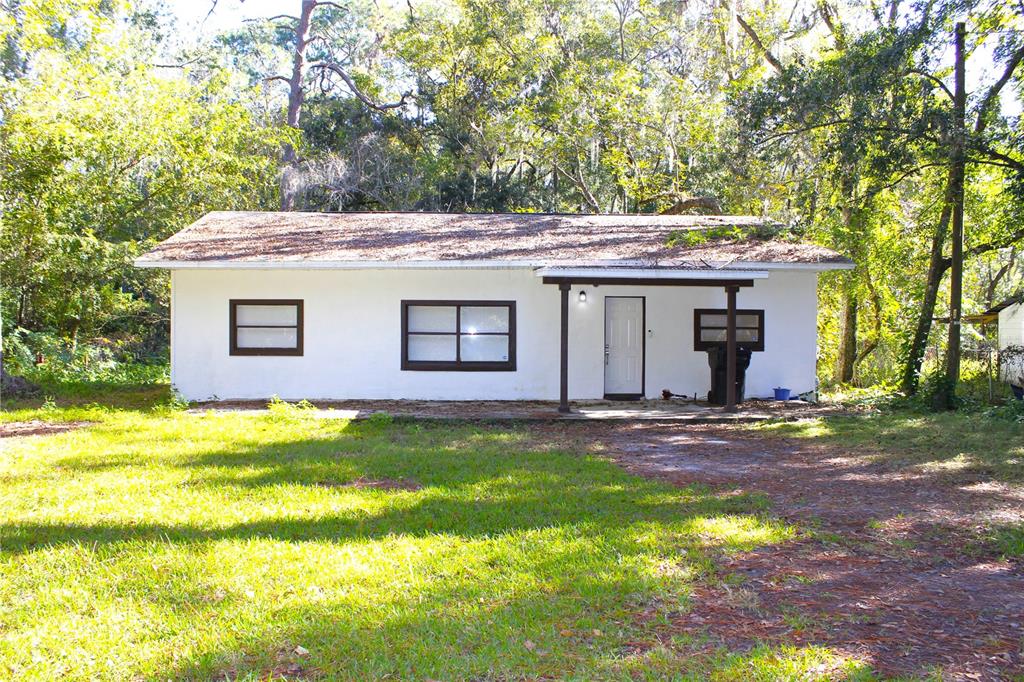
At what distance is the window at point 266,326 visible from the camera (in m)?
14.0

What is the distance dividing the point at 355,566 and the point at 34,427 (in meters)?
8.00

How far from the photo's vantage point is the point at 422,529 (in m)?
6.05

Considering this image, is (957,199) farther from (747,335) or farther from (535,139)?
(535,139)

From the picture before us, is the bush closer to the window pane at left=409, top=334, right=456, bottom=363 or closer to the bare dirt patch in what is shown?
the bare dirt patch

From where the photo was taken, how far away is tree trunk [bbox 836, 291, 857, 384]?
18734 millimetres

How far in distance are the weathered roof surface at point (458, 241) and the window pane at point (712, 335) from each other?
4.81 feet

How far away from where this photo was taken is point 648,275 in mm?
12422

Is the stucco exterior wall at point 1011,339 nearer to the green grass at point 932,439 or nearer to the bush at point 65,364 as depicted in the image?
the green grass at point 932,439

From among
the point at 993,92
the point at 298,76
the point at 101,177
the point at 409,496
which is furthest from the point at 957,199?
the point at 298,76

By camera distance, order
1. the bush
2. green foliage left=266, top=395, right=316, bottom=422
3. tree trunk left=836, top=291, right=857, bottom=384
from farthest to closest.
A: tree trunk left=836, top=291, right=857, bottom=384 < the bush < green foliage left=266, top=395, right=316, bottom=422

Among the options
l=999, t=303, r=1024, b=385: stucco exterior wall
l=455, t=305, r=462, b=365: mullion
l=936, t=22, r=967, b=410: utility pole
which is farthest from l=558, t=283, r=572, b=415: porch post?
l=999, t=303, r=1024, b=385: stucco exterior wall

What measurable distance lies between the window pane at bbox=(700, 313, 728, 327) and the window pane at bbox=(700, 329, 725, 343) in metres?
0.11

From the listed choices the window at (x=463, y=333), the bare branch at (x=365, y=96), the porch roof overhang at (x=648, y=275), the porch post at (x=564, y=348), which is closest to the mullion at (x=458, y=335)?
the window at (x=463, y=333)

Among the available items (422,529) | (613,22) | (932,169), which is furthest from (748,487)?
(613,22)
